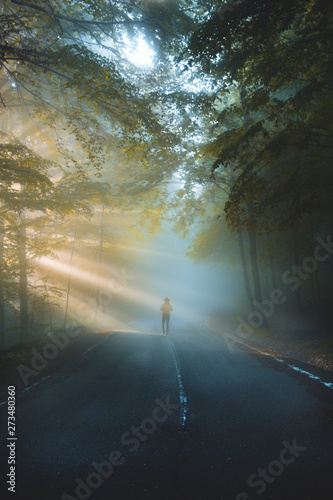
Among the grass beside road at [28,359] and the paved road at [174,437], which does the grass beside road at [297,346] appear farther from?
the grass beside road at [28,359]

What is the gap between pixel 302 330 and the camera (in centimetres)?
1227

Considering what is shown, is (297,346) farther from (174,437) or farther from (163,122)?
(163,122)

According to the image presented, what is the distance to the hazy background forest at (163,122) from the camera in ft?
20.7

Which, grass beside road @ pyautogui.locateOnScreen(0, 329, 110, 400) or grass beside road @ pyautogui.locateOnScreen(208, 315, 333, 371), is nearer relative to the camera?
grass beside road @ pyautogui.locateOnScreen(0, 329, 110, 400)

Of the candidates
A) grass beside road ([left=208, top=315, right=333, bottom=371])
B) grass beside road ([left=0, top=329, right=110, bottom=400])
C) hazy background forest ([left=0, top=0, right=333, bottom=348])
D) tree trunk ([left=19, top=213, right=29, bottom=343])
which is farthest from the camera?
tree trunk ([left=19, top=213, right=29, bottom=343])

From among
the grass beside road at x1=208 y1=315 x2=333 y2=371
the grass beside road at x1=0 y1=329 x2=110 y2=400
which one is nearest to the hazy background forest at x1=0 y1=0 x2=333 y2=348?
the grass beside road at x1=208 y1=315 x2=333 y2=371

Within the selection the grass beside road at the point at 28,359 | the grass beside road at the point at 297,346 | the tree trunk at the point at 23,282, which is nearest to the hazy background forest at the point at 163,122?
the tree trunk at the point at 23,282

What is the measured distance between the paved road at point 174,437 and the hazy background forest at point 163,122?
417 centimetres

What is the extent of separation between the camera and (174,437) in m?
3.89

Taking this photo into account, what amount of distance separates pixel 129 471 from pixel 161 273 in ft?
192

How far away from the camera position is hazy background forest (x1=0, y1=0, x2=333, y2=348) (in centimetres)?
630

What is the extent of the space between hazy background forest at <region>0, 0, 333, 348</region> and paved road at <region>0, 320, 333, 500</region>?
417 cm

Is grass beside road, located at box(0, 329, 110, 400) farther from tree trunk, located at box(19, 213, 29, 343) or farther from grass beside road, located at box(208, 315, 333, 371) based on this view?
grass beside road, located at box(208, 315, 333, 371)

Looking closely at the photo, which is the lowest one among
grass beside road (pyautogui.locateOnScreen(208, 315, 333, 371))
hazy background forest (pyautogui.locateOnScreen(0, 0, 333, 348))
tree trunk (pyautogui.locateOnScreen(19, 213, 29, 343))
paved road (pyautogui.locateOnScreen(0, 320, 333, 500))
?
paved road (pyautogui.locateOnScreen(0, 320, 333, 500))
